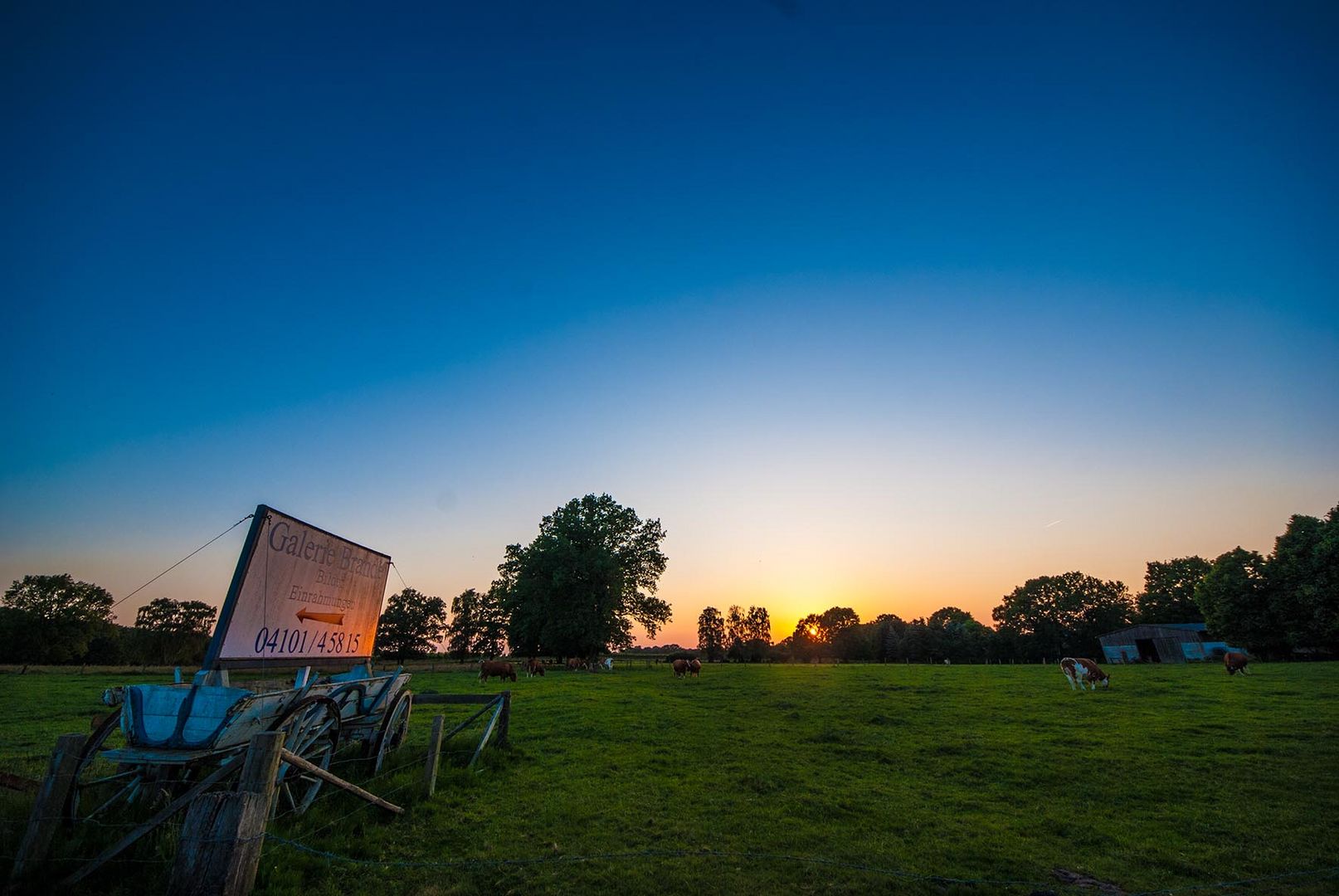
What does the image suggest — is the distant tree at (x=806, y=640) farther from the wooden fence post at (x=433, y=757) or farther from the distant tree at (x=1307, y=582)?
the wooden fence post at (x=433, y=757)

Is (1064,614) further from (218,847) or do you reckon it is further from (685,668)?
(218,847)

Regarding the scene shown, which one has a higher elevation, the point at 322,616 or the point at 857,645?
the point at 857,645

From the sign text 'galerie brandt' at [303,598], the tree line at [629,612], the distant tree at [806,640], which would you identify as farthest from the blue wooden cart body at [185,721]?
the distant tree at [806,640]

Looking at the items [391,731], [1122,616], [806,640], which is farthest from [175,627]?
[1122,616]

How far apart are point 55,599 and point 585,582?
2970 inches

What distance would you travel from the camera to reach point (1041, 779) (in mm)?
10969

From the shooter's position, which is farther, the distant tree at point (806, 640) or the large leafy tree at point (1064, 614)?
the distant tree at point (806, 640)

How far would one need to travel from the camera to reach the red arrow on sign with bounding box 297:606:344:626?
31.8 ft

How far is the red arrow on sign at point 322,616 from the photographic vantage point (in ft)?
31.8

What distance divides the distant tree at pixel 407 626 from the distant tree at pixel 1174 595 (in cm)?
12236

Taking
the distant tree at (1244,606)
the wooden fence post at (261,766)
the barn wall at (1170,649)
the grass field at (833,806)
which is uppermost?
the distant tree at (1244,606)

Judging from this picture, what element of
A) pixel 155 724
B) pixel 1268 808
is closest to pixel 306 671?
pixel 155 724

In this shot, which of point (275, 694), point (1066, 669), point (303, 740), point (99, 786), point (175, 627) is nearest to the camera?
point (275, 694)

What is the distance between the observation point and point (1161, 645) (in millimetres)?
60344
